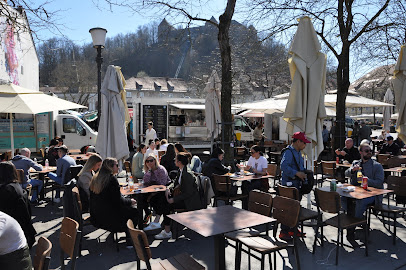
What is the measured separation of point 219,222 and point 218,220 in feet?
0.29

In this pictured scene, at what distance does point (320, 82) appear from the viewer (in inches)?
249

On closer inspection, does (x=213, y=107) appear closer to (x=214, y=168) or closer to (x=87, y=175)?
(x=214, y=168)

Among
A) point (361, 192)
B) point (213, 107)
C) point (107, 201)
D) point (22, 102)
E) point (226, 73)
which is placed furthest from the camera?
point (213, 107)

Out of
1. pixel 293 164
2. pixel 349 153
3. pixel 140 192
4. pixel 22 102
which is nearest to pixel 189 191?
pixel 140 192

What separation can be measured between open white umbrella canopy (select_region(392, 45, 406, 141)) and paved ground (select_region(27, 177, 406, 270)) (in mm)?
2375

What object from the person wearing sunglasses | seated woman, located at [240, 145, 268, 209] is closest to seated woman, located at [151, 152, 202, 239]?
seated woman, located at [240, 145, 268, 209]

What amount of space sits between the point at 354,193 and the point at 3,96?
8810 mm

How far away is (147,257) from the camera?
3236 mm

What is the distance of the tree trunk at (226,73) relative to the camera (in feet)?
29.9

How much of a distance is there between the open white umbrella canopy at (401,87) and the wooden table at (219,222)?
509 cm

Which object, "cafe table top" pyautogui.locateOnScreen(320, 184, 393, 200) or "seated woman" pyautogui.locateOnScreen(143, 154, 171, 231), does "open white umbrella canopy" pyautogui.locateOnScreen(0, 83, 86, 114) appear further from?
"cafe table top" pyautogui.locateOnScreen(320, 184, 393, 200)

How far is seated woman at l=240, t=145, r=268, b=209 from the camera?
7457 millimetres

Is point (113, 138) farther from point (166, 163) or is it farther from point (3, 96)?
point (3, 96)

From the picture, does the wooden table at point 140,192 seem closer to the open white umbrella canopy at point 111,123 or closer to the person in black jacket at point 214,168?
the person in black jacket at point 214,168
